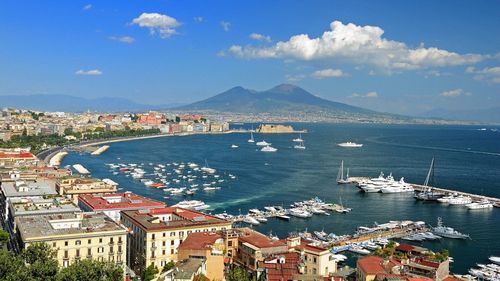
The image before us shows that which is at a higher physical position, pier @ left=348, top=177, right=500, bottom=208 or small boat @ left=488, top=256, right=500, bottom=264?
pier @ left=348, top=177, right=500, bottom=208

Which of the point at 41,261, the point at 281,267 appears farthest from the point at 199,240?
the point at 41,261

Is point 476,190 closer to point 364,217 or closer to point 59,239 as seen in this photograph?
point 364,217

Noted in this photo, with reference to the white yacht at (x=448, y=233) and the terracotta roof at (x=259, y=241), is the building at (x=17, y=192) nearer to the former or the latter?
the terracotta roof at (x=259, y=241)

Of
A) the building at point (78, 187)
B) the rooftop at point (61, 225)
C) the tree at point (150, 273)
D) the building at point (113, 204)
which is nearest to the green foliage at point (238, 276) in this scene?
the tree at point (150, 273)

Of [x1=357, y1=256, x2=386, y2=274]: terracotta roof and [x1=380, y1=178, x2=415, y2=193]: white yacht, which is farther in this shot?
[x1=380, y1=178, x2=415, y2=193]: white yacht

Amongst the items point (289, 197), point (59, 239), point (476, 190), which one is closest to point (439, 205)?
point (476, 190)

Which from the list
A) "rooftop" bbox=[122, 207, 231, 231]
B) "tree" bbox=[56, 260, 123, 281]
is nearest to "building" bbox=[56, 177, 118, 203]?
"rooftop" bbox=[122, 207, 231, 231]

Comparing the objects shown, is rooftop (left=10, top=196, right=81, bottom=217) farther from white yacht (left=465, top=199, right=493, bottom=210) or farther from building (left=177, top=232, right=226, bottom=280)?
white yacht (left=465, top=199, right=493, bottom=210)
